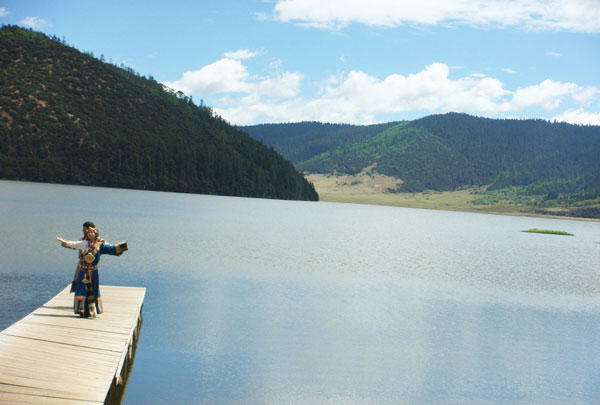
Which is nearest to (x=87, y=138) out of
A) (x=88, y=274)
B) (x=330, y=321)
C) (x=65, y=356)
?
(x=330, y=321)

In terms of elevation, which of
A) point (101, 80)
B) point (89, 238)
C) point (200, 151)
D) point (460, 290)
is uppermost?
point (101, 80)

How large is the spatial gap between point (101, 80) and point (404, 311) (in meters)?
191

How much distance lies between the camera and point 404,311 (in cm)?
2575

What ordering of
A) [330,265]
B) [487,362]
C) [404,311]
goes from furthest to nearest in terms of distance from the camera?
[330,265] < [404,311] < [487,362]

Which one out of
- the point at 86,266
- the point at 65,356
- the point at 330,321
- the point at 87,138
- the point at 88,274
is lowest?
the point at 330,321

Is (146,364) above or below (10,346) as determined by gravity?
below

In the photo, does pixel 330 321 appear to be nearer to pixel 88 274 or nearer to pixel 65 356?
pixel 88 274

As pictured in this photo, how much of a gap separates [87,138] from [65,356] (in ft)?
507

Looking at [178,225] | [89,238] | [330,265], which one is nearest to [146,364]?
[89,238]

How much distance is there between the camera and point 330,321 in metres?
22.7

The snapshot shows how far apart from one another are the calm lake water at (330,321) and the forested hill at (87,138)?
106 meters

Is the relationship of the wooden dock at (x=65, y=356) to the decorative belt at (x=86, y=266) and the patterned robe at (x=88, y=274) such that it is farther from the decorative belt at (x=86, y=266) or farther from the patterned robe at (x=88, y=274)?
the decorative belt at (x=86, y=266)

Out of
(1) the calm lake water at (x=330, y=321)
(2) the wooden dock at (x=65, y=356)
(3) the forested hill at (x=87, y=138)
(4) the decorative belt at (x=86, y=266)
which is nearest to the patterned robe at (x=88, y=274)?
(4) the decorative belt at (x=86, y=266)

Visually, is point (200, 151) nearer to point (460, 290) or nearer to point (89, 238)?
point (460, 290)
